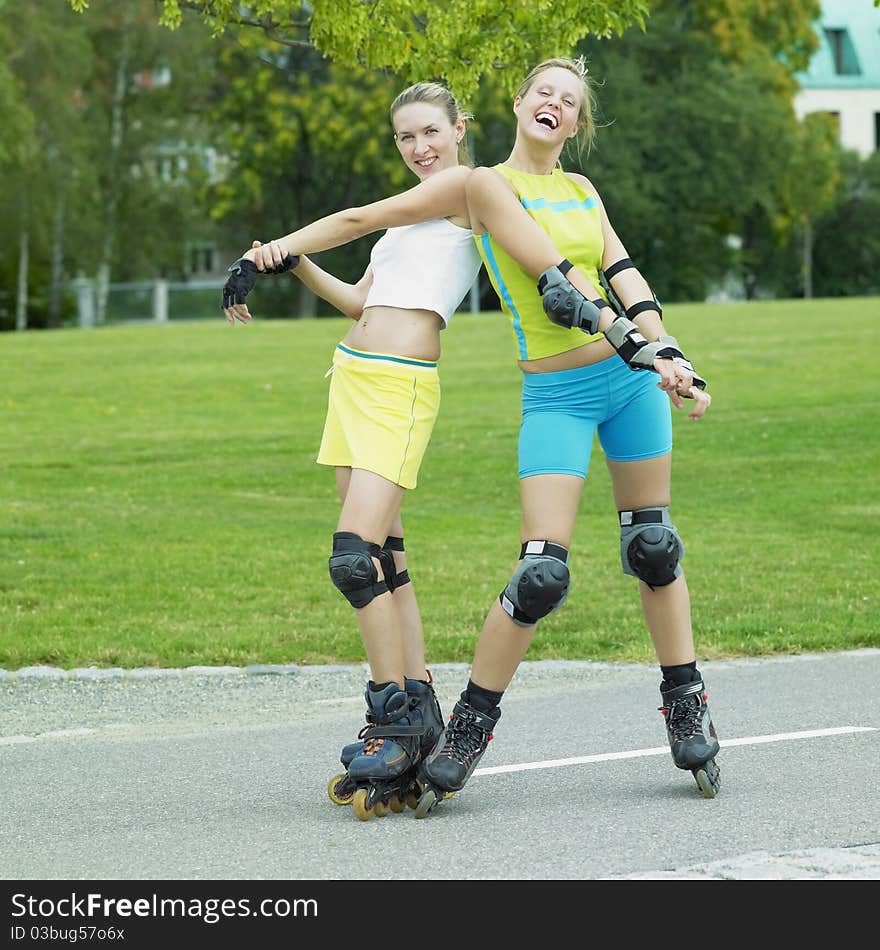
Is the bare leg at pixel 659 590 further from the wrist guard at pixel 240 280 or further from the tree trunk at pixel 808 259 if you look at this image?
the tree trunk at pixel 808 259

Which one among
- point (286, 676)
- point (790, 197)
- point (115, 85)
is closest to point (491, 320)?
point (115, 85)

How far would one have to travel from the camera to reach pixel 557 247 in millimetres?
5371

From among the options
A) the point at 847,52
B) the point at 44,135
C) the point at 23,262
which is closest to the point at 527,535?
the point at 44,135

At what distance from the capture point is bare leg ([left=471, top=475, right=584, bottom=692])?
5285 mm

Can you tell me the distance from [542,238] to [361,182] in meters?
52.6

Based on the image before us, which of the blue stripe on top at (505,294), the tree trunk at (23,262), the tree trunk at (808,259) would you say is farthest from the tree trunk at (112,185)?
the blue stripe on top at (505,294)

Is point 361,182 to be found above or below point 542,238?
above

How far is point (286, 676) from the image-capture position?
794 cm

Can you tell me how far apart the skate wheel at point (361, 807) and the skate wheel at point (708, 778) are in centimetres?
96

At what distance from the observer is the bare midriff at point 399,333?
546 centimetres

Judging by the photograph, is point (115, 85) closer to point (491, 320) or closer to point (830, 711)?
point (491, 320)

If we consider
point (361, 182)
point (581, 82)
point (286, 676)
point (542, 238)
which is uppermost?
point (361, 182)

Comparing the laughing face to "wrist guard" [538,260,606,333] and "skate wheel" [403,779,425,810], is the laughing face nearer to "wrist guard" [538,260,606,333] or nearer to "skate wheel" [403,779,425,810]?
"wrist guard" [538,260,606,333]

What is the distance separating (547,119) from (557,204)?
0.25 meters
